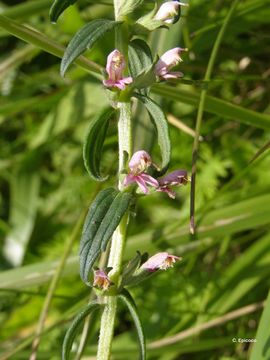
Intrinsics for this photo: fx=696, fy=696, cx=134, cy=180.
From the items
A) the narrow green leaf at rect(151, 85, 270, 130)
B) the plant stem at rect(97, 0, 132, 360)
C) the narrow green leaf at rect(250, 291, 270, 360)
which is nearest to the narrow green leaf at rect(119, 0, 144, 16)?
the plant stem at rect(97, 0, 132, 360)

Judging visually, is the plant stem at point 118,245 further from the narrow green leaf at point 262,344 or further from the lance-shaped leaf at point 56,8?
the narrow green leaf at point 262,344

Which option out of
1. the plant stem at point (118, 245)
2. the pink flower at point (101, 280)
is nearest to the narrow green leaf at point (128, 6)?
the plant stem at point (118, 245)

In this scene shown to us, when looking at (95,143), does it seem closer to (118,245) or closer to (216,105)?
(118,245)

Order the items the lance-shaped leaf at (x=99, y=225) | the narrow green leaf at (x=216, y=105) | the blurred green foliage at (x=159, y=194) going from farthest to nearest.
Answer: the blurred green foliage at (x=159, y=194) < the narrow green leaf at (x=216, y=105) < the lance-shaped leaf at (x=99, y=225)

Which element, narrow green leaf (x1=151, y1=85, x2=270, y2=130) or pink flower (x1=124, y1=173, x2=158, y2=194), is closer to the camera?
pink flower (x1=124, y1=173, x2=158, y2=194)

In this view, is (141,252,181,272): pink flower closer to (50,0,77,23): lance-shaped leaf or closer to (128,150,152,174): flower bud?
(128,150,152,174): flower bud
